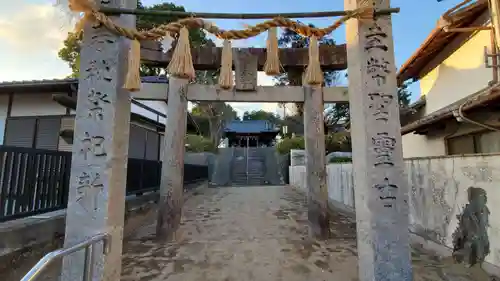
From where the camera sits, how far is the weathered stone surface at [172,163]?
218 inches

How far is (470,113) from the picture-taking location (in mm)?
5883

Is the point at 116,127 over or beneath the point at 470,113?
beneath

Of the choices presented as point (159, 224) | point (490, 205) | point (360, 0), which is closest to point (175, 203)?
point (159, 224)

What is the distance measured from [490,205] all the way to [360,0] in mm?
3135

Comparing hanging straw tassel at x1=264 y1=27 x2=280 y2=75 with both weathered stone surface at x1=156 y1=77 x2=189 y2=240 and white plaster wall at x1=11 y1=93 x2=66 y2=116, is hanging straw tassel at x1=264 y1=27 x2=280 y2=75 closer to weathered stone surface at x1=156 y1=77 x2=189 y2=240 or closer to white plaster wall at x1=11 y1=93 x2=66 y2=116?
weathered stone surface at x1=156 y1=77 x2=189 y2=240

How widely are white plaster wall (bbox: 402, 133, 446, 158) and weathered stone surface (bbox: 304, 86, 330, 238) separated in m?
4.84

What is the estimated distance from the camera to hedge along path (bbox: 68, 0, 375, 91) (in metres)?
2.70

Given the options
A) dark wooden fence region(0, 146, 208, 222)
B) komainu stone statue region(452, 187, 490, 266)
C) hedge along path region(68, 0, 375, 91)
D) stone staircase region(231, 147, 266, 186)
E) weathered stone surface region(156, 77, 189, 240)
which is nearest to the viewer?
hedge along path region(68, 0, 375, 91)

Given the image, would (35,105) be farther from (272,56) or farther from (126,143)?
(272,56)

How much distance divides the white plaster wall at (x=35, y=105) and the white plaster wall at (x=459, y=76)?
11.7m

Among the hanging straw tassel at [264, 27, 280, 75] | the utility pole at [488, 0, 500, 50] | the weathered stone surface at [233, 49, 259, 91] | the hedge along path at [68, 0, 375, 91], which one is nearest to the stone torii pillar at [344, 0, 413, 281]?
the hedge along path at [68, 0, 375, 91]

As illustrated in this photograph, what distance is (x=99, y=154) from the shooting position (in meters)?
2.67

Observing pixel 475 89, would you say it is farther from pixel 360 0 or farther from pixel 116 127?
pixel 116 127

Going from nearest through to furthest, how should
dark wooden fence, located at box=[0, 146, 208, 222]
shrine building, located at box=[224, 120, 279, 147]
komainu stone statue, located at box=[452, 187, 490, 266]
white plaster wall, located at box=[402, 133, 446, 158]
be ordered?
dark wooden fence, located at box=[0, 146, 208, 222] → komainu stone statue, located at box=[452, 187, 490, 266] → white plaster wall, located at box=[402, 133, 446, 158] → shrine building, located at box=[224, 120, 279, 147]
